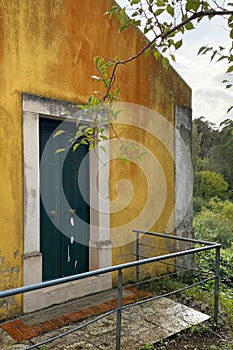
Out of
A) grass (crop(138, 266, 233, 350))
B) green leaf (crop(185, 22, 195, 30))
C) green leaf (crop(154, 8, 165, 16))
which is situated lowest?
grass (crop(138, 266, 233, 350))

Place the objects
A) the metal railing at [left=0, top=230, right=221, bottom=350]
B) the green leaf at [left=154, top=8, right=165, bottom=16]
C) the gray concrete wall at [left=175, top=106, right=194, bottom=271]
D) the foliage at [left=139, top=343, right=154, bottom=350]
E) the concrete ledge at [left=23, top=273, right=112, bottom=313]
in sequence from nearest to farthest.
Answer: the green leaf at [left=154, top=8, right=165, bottom=16], the metal railing at [left=0, top=230, right=221, bottom=350], the foliage at [left=139, top=343, right=154, bottom=350], the concrete ledge at [left=23, top=273, right=112, bottom=313], the gray concrete wall at [left=175, top=106, right=194, bottom=271]

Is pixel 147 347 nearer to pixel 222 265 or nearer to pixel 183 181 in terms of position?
pixel 183 181

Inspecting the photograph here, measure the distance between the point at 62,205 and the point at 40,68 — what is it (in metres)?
1.72

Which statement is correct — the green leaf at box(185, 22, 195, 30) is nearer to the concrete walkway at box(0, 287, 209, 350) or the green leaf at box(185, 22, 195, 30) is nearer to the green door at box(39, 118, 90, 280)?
the green door at box(39, 118, 90, 280)

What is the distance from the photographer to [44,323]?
3.67 meters

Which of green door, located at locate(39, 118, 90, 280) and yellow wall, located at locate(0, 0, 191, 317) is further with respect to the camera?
green door, located at locate(39, 118, 90, 280)

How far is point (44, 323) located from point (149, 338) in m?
1.12

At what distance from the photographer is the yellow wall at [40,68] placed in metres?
3.78

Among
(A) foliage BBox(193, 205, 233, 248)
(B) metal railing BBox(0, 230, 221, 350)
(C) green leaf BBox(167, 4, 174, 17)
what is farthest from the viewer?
(A) foliage BBox(193, 205, 233, 248)

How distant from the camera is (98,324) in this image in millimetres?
3699

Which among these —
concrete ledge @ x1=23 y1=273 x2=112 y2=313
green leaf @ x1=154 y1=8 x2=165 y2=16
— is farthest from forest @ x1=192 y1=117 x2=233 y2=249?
green leaf @ x1=154 y1=8 x2=165 y2=16

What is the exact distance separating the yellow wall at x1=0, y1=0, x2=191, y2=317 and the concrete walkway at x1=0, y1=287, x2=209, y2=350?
0.39m

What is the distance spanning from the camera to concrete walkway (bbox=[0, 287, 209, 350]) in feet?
10.9

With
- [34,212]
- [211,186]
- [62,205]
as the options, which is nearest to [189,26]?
[34,212]
